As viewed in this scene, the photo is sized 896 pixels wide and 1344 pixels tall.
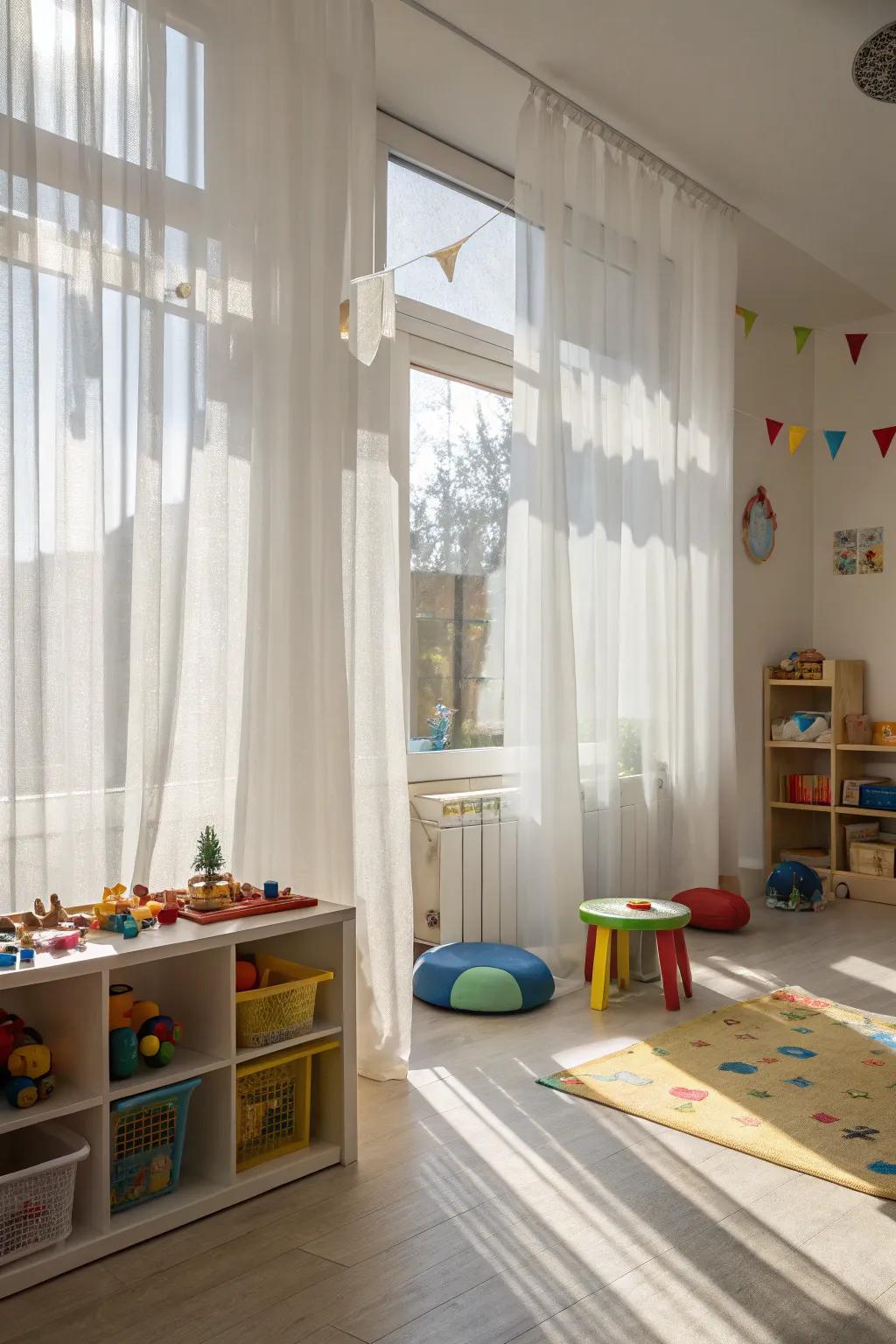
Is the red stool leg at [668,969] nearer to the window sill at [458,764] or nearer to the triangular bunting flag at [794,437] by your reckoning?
the window sill at [458,764]

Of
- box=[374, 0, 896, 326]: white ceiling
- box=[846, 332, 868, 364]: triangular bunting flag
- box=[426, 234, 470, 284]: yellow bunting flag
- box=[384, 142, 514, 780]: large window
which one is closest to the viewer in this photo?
box=[426, 234, 470, 284]: yellow bunting flag

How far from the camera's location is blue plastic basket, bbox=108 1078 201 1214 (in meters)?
2.06

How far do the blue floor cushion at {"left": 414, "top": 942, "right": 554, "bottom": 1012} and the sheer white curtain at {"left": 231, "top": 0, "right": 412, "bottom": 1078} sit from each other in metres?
0.44

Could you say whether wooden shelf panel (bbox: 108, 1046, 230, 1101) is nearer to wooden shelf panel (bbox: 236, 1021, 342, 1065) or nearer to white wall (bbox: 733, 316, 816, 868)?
wooden shelf panel (bbox: 236, 1021, 342, 1065)

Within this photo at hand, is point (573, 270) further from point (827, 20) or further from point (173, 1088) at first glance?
point (173, 1088)

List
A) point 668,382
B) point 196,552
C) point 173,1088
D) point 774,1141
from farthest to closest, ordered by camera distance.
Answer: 1. point 668,382
2. point 196,552
3. point 774,1141
4. point 173,1088

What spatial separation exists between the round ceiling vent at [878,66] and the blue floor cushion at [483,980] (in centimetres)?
292

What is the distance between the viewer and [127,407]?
248 centimetres

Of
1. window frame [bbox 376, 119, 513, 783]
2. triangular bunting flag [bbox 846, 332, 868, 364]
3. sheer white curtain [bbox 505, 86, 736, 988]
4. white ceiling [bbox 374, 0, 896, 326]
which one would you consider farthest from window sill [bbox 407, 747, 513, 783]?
triangular bunting flag [bbox 846, 332, 868, 364]

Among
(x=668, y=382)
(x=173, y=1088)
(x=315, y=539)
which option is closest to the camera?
(x=173, y=1088)

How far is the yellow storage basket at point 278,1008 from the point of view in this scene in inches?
88.4

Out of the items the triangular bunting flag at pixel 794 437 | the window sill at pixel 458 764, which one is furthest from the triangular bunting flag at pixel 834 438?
the window sill at pixel 458 764

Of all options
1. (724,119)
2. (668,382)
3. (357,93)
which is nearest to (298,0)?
(357,93)

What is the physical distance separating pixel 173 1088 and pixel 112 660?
0.90 m
